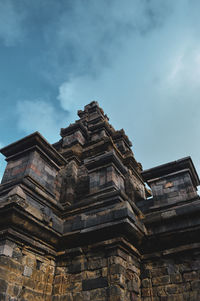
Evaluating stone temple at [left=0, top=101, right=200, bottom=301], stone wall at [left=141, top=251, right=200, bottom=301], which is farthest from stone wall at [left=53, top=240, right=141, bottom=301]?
stone wall at [left=141, top=251, right=200, bottom=301]

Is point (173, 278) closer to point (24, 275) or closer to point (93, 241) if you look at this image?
point (93, 241)

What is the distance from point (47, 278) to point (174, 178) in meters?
5.78

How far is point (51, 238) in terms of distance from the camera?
7.38 meters

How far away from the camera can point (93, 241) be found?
7172mm

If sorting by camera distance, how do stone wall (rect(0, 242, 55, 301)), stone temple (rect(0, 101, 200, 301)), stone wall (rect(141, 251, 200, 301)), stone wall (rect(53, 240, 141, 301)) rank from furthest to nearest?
stone wall (rect(141, 251, 200, 301)), stone temple (rect(0, 101, 200, 301)), stone wall (rect(53, 240, 141, 301)), stone wall (rect(0, 242, 55, 301))

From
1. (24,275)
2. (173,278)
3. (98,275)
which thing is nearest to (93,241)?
(98,275)

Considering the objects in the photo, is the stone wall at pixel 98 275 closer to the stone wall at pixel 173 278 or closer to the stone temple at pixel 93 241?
the stone temple at pixel 93 241

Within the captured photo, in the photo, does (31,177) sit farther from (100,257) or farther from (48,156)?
(100,257)

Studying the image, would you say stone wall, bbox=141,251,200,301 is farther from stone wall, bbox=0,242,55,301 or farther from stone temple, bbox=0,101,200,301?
stone wall, bbox=0,242,55,301

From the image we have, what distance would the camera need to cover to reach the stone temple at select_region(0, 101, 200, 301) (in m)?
6.30

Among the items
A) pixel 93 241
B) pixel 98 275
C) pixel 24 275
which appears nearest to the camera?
pixel 24 275

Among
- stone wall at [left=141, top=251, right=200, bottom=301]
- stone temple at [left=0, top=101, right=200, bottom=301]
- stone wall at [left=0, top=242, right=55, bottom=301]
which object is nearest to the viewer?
stone wall at [left=0, top=242, right=55, bottom=301]

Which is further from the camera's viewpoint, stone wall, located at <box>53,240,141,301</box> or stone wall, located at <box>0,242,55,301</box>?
stone wall, located at <box>53,240,141,301</box>

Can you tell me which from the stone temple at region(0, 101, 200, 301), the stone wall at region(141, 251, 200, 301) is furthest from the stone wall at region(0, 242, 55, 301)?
the stone wall at region(141, 251, 200, 301)
